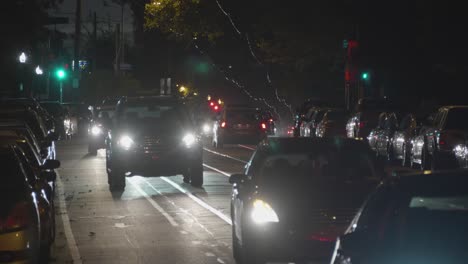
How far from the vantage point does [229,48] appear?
71.9 metres

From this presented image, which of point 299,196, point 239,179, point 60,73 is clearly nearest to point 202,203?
point 239,179

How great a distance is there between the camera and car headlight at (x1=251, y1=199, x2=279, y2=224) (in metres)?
11.9

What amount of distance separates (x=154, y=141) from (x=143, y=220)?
22.3ft

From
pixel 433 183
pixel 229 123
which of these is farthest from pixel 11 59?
pixel 433 183

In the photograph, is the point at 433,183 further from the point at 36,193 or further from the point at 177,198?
the point at 177,198

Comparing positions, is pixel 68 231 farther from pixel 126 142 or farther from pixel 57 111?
pixel 57 111

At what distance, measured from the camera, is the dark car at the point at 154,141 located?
24.9 m

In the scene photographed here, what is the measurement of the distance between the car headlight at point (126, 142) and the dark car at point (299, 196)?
11644 millimetres

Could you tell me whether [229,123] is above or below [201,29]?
below

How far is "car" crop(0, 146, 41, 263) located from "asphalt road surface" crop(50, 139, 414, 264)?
2409 mm

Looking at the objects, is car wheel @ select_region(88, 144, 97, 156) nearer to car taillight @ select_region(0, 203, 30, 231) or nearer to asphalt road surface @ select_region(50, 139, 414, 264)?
asphalt road surface @ select_region(50, 139, 414, 264)

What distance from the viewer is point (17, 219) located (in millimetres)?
10953

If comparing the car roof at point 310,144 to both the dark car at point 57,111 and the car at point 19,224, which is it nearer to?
the car at point 19,224

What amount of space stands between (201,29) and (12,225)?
51974mm
